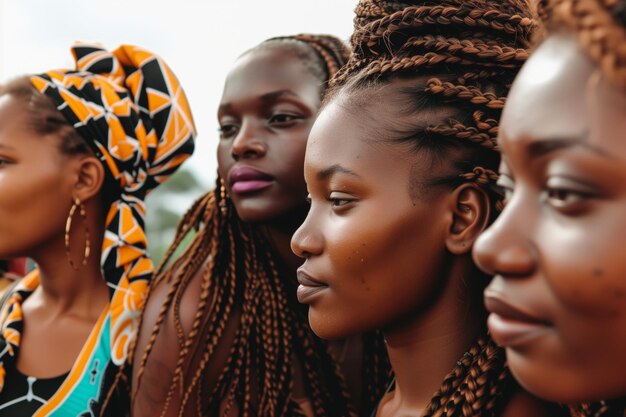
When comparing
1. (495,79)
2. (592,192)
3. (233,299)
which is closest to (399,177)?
(495,79)

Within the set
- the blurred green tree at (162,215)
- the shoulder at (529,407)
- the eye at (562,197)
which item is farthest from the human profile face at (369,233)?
the blurred green tree at (162,215)

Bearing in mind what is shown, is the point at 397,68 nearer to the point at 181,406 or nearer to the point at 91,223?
the point at 181,406

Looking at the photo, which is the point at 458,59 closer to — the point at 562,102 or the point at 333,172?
the point at 333,172

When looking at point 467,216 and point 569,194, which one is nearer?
point 569,194

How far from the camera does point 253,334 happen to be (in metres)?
2.31

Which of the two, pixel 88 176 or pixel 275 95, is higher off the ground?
pixel 275 95

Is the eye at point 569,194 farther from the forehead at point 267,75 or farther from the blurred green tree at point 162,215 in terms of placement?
the blurred green tree at point 162,215

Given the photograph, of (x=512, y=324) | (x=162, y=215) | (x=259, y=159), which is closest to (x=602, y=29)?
(x=512, y=324)

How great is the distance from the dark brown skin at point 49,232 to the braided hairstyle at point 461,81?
1.21 m

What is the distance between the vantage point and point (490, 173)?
5.02ft

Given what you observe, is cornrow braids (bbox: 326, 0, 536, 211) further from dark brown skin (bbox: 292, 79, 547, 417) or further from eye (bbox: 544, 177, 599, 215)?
eye (bbox: 544, 177, 599, 215)

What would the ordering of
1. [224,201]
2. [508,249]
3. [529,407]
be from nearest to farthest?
[508,249]
[529,407]
[224,201]

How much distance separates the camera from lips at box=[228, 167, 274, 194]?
2.23 m

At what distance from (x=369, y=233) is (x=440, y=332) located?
0.29 metres
